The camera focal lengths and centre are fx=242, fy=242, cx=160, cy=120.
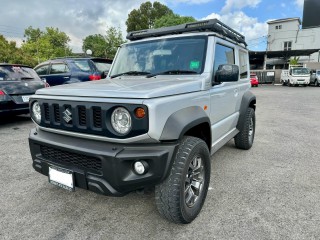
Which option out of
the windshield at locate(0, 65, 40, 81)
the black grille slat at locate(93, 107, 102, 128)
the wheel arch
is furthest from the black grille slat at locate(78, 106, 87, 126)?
the windshield at locate(0, 65, 40, 81)

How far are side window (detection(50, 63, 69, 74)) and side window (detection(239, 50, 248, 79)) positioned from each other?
5277 mm

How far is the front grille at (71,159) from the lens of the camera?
6.48 feet

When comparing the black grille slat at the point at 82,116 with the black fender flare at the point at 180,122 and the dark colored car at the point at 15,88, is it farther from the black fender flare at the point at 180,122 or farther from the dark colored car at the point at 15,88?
the dark colored car at the point at 15,88

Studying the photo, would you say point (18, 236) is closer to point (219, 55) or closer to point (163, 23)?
point (219, 55)

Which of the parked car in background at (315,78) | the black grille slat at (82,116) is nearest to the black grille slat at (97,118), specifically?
the black grille slat at (82,116)

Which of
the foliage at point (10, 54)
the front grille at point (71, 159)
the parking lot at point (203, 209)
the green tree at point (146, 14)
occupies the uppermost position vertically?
the green tree at point (146, 14)

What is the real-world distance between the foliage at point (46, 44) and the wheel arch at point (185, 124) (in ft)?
153

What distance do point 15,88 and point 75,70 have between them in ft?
5.93

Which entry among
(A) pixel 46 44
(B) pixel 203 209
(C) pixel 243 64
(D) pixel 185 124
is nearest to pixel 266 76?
(C) pixel 243 64

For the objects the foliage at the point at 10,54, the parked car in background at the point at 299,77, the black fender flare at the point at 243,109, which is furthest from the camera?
the foliage at the point at 10,54

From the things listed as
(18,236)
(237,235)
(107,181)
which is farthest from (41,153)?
(237,235)

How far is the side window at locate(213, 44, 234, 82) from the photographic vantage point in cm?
289

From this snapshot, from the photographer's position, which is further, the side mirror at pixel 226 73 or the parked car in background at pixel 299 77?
the parked car in background at pixel 299 77

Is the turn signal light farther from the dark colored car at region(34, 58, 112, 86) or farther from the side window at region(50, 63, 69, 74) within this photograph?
the side window at region(50, 63, 69, 74)
